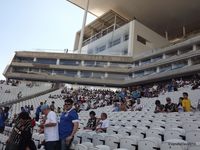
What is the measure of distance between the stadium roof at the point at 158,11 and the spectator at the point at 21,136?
4897 cm

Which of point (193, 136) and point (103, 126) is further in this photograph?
point (103, 126)

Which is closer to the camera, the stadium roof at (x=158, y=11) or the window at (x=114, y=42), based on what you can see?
the stadium roof at (x=158, y=11)

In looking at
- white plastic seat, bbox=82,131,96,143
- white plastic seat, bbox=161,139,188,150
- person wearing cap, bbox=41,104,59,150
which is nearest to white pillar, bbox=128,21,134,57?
white plastic seat, bbox=82,131,96,143

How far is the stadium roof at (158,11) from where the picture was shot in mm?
51469

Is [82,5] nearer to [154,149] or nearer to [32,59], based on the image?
[32,59]

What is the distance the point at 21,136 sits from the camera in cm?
524

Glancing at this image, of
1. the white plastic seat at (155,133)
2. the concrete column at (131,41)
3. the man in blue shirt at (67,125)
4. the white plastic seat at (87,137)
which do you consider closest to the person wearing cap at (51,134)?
the man in blue shirt at (67,125)

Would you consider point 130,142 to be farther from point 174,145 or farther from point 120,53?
point 120,53

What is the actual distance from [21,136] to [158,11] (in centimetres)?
5202

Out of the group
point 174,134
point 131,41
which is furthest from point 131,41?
point 174,134

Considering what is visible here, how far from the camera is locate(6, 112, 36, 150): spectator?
520cm

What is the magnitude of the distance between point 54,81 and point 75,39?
22.7 meters

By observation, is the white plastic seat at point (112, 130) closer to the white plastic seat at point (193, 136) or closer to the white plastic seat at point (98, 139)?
the white plastic seat at point (98, 139)

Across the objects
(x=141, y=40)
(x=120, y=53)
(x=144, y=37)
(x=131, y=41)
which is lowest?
(x=120, y=53)
